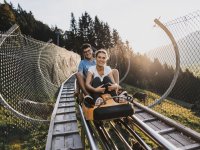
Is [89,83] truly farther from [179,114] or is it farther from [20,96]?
[179,114]

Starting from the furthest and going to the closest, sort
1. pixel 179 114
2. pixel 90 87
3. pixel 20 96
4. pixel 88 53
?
1. pixel 179 114
2. pixel 88 53
3. pixel 20 96
4. pixel 90 87

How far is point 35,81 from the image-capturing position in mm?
9383

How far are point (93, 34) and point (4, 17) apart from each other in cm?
3947

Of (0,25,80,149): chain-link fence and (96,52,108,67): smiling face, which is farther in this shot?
(0,25,80,149): chain-link fence

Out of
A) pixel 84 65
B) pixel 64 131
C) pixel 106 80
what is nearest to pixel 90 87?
pixel 106 80

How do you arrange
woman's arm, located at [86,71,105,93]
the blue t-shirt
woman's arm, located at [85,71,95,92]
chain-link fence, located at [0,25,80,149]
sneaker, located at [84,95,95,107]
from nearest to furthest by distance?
sneaker, located at [84,95,95,107], woman's arm, located at [86,71,105,93], woman's arm, located at [85,71,95,92], chain-link fence, located at [0,25,80,149], the blue t-shirt

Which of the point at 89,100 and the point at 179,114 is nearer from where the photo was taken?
the point at 89,100

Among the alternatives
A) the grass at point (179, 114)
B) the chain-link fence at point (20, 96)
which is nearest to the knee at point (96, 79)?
the chain-link fence at point (20, 96)

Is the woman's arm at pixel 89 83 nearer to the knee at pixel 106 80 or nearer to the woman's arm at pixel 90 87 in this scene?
the woman's arm at pixel 90 87

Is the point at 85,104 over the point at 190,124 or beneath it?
over

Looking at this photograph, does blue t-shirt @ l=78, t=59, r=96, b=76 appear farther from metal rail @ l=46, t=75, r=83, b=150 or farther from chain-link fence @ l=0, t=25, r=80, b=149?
chain-link fence @ l=0, t=25, r=80, b=149

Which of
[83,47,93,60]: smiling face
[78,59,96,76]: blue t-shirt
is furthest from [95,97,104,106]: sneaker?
[83,47,93,60]: smiling face

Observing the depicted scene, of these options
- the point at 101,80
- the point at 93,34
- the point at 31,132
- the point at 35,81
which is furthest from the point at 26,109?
the point at 93,34

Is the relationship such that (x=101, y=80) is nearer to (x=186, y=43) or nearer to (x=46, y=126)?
(x=186, y=43)
